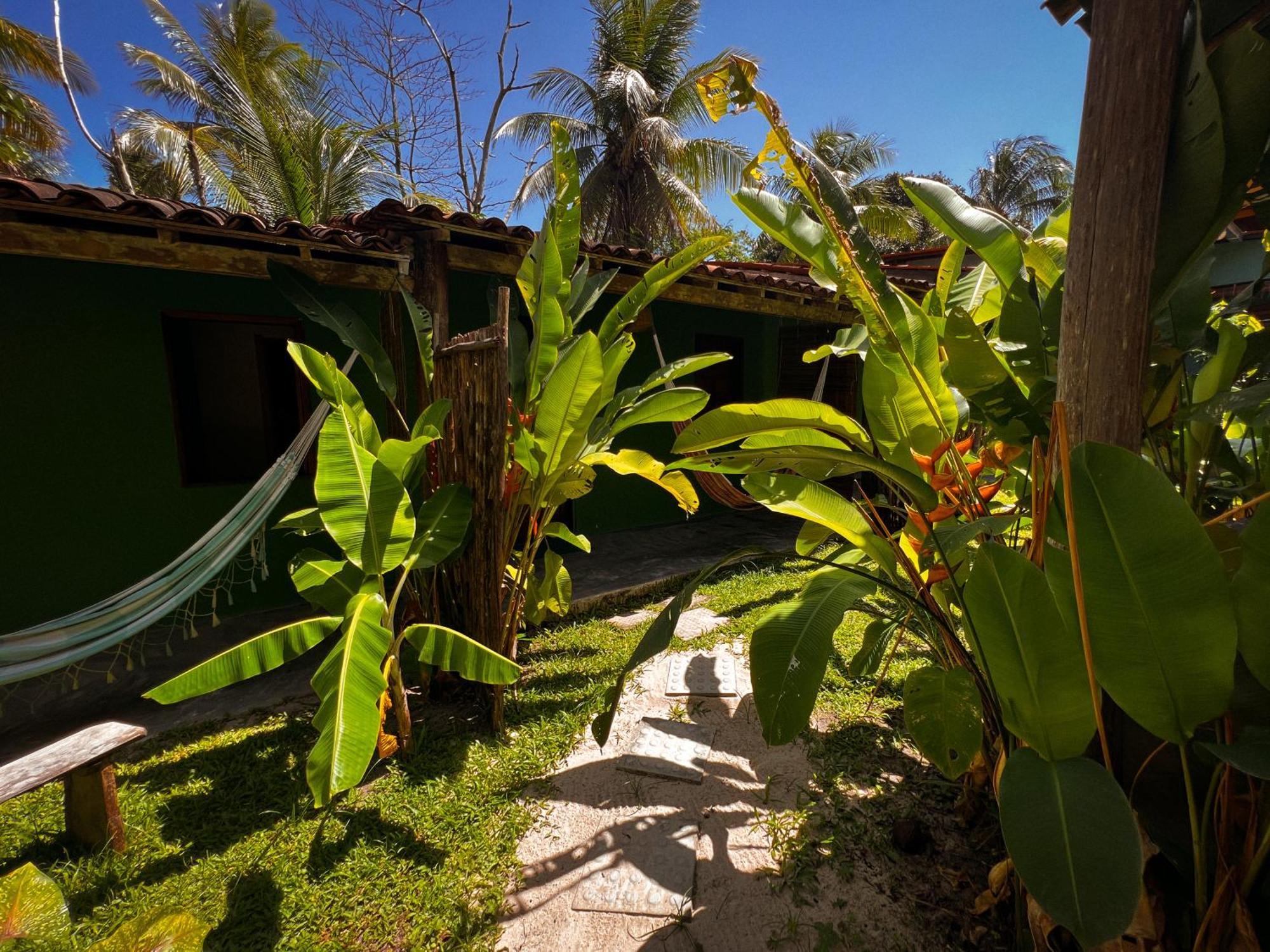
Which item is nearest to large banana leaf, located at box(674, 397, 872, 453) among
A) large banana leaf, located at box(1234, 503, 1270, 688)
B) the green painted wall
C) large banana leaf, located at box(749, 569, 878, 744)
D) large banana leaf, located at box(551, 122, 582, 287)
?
large banana leaf, located at box(749, 569, 878, 744)

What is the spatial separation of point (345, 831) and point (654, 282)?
7.59ft

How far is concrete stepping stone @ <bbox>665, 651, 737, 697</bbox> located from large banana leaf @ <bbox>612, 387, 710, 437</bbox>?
1.24 meters

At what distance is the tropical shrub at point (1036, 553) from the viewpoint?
83cm

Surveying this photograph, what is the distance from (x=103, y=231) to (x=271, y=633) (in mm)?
1977

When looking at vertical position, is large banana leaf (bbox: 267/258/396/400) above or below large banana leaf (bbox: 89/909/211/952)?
above

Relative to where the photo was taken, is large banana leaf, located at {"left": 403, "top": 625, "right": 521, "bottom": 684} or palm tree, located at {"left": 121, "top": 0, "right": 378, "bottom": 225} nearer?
large banana leaf, located at {"left": 403, "top": 625, "right": 521, "bottom": 684}

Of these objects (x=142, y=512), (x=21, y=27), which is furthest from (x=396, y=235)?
(x=21, y=27)

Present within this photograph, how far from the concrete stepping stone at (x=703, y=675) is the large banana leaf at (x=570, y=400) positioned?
4.24 feet

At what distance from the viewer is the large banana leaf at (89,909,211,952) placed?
91cm

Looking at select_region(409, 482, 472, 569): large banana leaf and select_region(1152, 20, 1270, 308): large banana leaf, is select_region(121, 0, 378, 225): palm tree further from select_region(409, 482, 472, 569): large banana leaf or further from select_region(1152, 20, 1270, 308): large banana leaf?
select_region(1152, 20, 1270, 308): large banana leaf

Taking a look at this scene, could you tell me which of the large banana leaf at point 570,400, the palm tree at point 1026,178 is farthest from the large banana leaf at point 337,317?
the palm tree at point 1026,178

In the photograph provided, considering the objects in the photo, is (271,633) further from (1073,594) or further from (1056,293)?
(1056,293)

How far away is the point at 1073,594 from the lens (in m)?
0.93

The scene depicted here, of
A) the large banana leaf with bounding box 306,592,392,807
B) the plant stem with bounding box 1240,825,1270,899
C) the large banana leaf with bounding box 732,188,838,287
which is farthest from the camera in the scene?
the large banana leaf with bounding box 732,188,838,287
